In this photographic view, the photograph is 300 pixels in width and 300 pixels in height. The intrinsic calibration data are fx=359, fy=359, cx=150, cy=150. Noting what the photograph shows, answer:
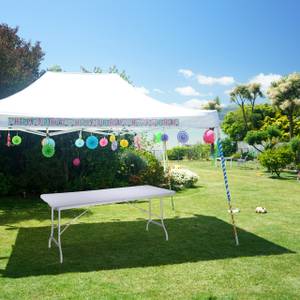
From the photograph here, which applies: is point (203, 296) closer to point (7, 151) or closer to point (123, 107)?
point (123, 107)

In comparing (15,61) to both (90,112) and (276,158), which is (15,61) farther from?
(276,158)

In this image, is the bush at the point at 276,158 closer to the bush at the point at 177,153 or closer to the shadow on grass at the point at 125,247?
the shadow on grass at the point at 125,247

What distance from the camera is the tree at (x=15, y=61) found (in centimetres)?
1180

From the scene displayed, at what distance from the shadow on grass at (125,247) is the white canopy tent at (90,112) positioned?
1.95 feet

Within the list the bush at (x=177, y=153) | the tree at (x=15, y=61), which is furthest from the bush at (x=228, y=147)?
the tree at (x=15, y=61)

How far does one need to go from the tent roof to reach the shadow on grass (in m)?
2.10

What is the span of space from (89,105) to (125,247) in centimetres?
261

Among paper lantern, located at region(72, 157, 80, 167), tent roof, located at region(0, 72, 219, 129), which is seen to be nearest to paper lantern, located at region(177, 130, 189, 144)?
tent roof, located at region(0, 72, 219, 129)

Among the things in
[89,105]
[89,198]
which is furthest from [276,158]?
[89,198]

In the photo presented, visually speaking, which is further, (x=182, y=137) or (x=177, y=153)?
(x=177, y=153)

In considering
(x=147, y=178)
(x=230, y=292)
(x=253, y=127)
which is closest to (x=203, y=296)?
(x=230, y=292)

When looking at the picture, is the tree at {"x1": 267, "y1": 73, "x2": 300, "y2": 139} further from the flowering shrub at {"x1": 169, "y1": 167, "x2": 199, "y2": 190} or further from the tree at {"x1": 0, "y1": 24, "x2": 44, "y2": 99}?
the tree at {"x1": 0, "y1": 24, "x2": 44, "y2": 99}

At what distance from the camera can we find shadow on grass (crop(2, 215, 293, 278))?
528 cm

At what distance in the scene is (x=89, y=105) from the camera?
21.6 ft
